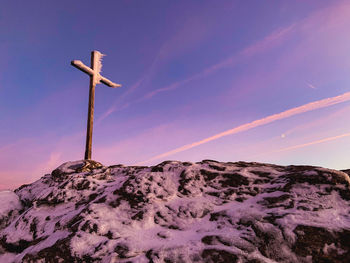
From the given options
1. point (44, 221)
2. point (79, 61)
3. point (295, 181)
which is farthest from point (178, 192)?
point (79, 61)

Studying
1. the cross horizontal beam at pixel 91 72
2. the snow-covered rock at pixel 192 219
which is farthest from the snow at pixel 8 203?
the cross horizontal beam at pixel 91 72

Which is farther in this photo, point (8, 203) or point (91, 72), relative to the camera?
point (91, 72)

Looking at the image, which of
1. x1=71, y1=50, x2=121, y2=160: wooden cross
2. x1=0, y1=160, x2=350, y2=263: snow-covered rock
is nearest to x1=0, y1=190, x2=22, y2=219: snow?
x1=0, y1=160, x2=350, y2=263: snow-covered rock

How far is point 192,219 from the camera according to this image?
3.48 metres

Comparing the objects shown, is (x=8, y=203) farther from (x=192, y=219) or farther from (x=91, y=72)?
(x=91, y=72)

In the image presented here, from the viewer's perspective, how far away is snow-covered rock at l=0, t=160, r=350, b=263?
2758 mm

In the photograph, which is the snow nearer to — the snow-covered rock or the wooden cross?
the snow-covered rock

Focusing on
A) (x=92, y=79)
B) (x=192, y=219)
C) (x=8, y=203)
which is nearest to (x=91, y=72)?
(x=92, y=79)

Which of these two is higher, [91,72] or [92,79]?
[91,72]

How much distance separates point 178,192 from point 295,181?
70.4 inches

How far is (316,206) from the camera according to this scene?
3.24 m

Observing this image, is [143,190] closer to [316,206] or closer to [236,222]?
[236,222]

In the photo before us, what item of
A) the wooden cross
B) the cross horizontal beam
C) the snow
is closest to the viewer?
the snow

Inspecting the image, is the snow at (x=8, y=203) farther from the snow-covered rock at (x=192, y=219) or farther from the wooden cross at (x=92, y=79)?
the wooden cross at (x=92, y=79)
